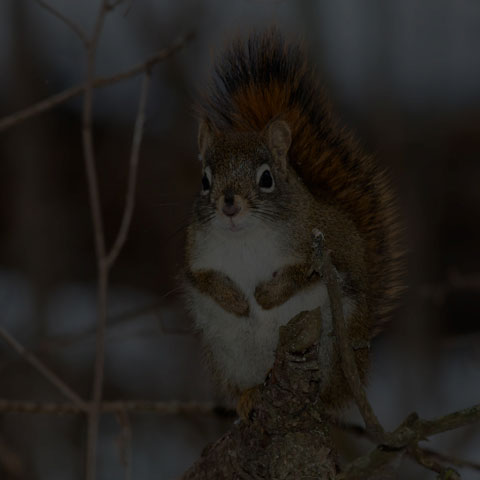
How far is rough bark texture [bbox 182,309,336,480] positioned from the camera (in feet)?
5.12

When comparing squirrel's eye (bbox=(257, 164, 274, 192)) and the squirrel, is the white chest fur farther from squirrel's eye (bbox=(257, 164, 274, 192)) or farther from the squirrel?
squirrel's eye (bbox=(257, 164, 274, 192))

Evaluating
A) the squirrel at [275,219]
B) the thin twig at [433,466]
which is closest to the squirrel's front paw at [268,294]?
the squirrel at [275,219]

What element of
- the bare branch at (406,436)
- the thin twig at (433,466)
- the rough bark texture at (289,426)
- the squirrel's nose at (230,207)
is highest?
the squirrel's nose at (230,207)

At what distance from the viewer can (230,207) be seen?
1.84 meters

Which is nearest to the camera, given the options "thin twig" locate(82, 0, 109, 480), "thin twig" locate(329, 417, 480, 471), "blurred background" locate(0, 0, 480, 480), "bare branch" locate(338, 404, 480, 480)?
"bare branch" locate(338, 404, 480, 480)

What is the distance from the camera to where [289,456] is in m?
1.67

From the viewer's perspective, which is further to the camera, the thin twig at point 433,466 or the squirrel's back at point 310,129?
the squirrel's back at point 310,129

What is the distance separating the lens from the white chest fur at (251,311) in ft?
6.10

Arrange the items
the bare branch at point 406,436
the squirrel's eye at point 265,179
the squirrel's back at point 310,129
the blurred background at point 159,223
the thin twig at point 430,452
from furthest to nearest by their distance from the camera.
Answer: the blurred background at point 159,223 → the squirrel's back at point 310,129 → the squirrel's eye at point 265,179 → the thin twig at point 430,452 → the bare branch at point 406,436

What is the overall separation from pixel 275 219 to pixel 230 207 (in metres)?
0.15

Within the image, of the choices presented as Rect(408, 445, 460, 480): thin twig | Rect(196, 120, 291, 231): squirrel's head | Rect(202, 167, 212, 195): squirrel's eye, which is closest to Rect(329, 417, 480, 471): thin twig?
Rect(408, 445, 460, 480): thin twig

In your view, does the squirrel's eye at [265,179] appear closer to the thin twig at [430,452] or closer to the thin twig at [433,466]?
the thin twig at [430,452]

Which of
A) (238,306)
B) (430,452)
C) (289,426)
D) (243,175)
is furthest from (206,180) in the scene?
(430,452)

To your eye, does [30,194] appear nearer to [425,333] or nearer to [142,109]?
[425,333]
